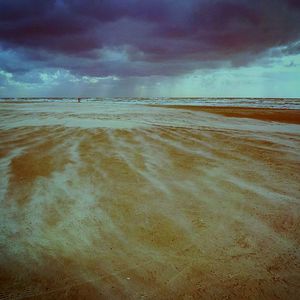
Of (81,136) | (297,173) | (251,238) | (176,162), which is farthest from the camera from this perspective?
(81,136)

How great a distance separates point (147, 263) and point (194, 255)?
550mm

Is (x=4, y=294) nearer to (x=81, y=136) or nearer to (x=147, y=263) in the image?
(x=147, y=263)

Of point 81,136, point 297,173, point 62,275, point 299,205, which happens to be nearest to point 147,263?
point 62,275

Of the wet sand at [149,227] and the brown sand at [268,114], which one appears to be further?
the brown sand at [268,114]

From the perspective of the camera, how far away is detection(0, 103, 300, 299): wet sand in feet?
9.06

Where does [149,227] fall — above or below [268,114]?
below

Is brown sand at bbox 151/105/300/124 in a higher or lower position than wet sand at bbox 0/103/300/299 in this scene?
higher

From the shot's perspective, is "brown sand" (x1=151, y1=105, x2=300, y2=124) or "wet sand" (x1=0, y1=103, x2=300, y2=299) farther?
"brown sand" (x1=151, y1=105, x2=300, y2=124)

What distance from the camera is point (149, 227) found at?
3713 mm

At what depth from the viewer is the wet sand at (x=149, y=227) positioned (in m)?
2.76

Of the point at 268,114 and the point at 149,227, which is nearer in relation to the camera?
the point at 149,227

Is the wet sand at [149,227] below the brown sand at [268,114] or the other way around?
below

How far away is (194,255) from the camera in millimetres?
3164

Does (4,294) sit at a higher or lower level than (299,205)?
lower
